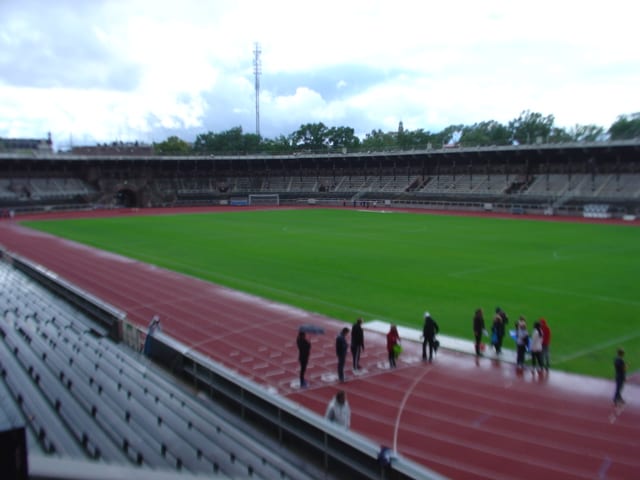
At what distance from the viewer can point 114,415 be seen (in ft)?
24.7

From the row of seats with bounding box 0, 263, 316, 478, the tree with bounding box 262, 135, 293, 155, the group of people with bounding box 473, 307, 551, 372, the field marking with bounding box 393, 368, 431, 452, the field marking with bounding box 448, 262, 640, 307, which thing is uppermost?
the tree with bounding box 262, 135, 293, 155

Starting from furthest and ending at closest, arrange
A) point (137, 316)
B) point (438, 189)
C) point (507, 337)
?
1. point (438, 189)
2. point (137, 316)
3. point (507, 337)

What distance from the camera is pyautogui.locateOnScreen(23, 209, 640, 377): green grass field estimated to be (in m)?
15.8

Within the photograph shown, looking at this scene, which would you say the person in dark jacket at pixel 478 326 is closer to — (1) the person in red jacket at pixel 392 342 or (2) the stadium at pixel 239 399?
(2) the stadium at pixel 239 399

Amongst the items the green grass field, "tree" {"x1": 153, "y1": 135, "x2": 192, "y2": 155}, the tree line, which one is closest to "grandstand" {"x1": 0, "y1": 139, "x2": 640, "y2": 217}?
the green grass field

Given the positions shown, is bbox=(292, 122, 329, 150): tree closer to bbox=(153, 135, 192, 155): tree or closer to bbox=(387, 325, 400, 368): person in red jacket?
bbox=(153, 135, 192, 155): tree

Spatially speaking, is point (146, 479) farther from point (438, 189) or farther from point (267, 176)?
point (267, 176)

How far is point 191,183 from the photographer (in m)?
81.1

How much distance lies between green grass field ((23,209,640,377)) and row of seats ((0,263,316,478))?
7.96m

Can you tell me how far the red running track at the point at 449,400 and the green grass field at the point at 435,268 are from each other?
66.8 inches

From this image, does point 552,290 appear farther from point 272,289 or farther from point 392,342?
point 272,289

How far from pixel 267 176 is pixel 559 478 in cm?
7889

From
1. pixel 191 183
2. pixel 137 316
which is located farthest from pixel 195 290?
pixel 191 183

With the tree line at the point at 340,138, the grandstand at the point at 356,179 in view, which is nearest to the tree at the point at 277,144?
the tree line at the point at 340,138
